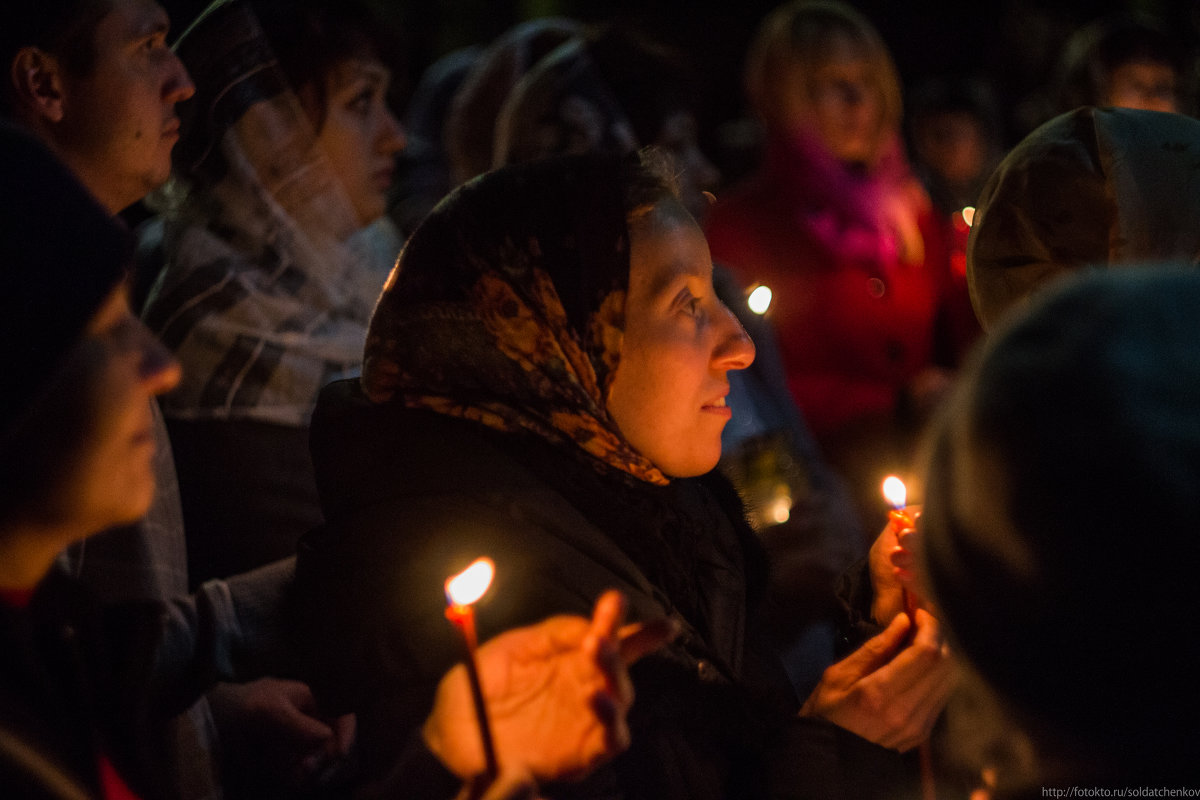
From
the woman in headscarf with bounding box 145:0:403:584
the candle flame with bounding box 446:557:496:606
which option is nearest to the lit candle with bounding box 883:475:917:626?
the candle flame with bounding box 446:557:496:606

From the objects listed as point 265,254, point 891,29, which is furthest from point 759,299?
point 891,29

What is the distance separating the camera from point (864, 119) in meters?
4.82

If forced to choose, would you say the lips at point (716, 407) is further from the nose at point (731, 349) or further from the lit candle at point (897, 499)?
the lit candle at point (897, 499)

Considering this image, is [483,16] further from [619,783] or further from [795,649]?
[619,783]

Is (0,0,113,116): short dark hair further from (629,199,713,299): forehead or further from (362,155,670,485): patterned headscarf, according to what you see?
(629,199,713,299): forehead

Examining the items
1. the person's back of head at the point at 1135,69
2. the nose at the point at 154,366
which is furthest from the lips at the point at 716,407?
the person's back of head at the point at 1135,69

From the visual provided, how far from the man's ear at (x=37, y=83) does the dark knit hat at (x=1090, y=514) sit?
193 cm

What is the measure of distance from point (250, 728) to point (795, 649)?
1.43m

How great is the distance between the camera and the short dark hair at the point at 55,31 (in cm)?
215

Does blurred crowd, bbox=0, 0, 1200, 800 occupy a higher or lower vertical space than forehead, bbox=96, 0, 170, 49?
lower

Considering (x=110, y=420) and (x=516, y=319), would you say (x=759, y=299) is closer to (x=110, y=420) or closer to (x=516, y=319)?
(x=516, y=319)

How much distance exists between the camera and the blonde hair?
477cm

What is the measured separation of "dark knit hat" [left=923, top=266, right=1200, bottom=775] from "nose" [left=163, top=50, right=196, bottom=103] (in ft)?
6.38

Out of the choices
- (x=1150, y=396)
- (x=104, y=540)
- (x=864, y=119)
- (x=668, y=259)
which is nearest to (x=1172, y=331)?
(x=1150, y=396)
